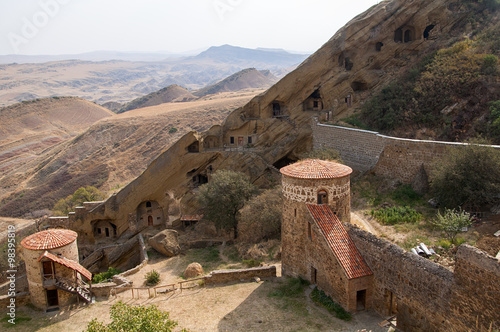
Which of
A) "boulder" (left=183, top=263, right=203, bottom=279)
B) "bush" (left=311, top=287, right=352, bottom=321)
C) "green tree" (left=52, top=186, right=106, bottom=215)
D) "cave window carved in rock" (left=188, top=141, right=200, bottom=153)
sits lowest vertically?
"green tree" (left=52, top=186, right=106, bottom=215)

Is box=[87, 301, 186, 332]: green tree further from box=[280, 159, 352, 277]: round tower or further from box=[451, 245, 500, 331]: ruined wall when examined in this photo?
box=[451, 245, 500, 331]: ruined wall

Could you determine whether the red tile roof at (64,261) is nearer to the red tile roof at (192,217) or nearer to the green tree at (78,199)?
the red tile roof at (192,217)

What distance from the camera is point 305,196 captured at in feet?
48.1

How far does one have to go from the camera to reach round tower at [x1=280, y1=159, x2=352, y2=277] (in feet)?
47.7

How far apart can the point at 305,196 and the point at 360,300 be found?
4212 millimetres

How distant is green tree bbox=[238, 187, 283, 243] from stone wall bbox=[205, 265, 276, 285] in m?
5.17

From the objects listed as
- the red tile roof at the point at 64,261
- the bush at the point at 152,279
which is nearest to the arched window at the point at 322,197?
the bush at the point at 152,279

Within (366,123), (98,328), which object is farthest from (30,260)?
(366,123)

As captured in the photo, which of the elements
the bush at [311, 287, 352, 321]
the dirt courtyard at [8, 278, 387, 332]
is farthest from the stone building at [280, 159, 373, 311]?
the dirt courtyard at [8, 278, 387, 332]

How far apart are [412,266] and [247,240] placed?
44.2ft

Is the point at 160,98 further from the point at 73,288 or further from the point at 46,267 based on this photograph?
the point at 73,288

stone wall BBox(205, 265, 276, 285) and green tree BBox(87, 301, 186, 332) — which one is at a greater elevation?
green tree BBox(87, 301, 186, 332)

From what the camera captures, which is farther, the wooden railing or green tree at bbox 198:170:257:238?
green tree at bbox 198:170:257:238

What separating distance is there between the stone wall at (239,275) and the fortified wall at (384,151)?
10.8 metres
